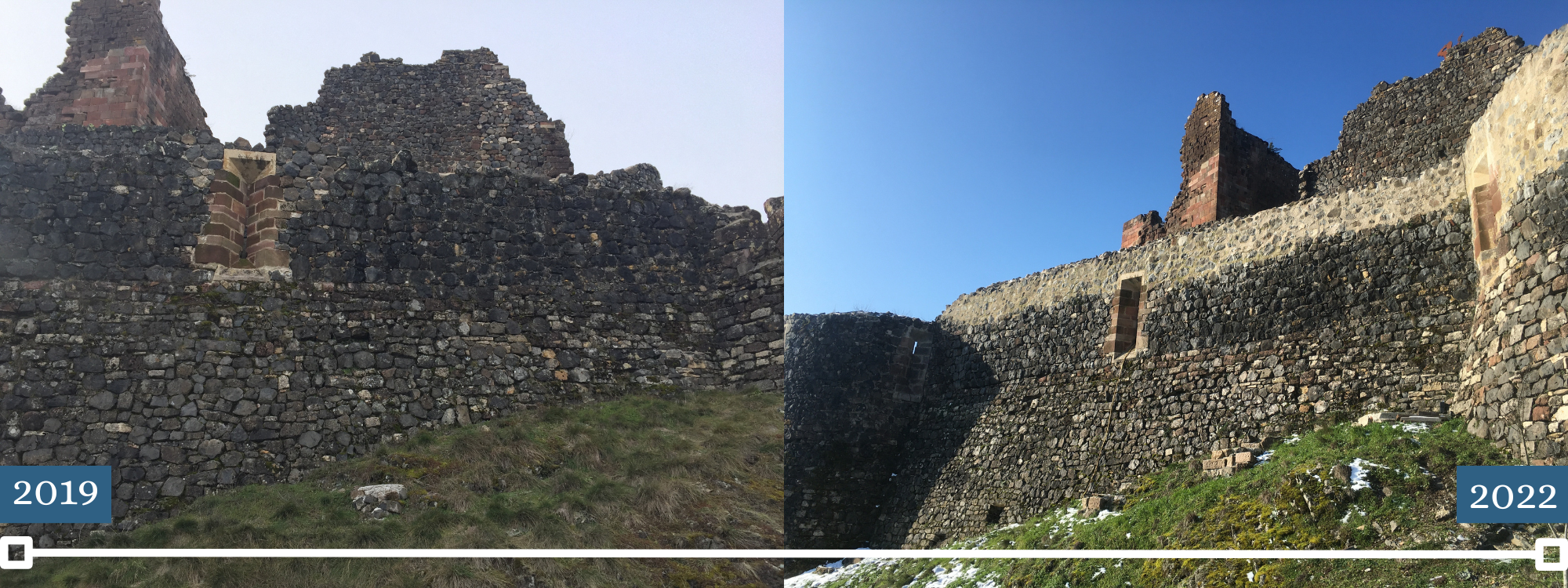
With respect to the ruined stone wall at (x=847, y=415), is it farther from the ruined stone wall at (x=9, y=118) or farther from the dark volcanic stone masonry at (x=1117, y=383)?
the ruined stone wall at (x=9, y=118)

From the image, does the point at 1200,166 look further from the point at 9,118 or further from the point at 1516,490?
the point at 9,118

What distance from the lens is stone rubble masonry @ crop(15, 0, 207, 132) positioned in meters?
13.2

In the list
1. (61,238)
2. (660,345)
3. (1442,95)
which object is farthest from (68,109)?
(1442,95)

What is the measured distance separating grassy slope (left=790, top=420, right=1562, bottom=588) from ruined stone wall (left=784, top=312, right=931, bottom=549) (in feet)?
19.3

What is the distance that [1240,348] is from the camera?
→ 13.2 m

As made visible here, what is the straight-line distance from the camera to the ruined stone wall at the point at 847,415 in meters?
17.9

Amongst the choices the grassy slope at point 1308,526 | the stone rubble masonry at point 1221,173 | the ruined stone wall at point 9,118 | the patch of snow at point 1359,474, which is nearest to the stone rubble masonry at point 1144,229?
the stone rubble masonry at point 1221,173

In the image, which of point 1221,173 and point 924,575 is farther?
point 1221,173

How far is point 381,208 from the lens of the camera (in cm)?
1084


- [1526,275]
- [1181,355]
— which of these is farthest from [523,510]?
[1181,355]

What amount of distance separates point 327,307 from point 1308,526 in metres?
9.24

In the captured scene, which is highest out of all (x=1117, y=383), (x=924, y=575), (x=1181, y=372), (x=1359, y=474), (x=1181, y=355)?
(x=1181, y=355)

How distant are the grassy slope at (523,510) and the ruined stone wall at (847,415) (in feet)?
25.8

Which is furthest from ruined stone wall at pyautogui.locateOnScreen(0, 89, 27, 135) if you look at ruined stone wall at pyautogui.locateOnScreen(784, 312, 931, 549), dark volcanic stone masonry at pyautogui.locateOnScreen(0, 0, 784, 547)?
ruined stone wall at pyautogui.locateOnScreen(784, 312, 931, 549)
